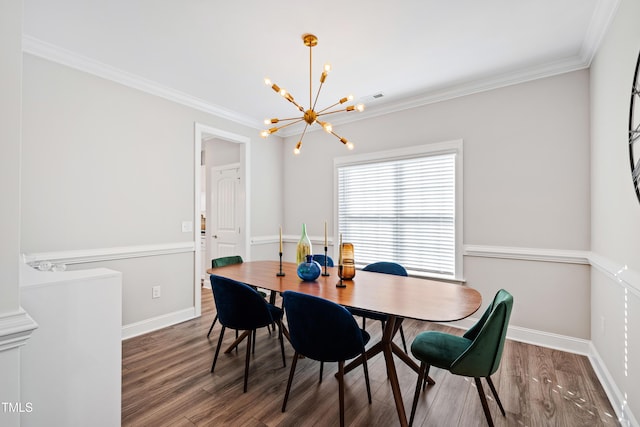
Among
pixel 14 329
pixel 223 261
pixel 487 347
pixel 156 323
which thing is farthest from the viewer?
pixel 156 323

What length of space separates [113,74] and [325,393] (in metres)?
3.46

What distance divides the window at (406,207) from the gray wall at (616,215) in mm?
1160

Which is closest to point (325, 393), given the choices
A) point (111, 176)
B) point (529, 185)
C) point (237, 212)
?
point (529, 185)

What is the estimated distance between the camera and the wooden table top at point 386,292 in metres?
1.66

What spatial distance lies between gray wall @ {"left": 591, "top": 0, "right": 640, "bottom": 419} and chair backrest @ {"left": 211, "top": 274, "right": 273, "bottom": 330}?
225cm

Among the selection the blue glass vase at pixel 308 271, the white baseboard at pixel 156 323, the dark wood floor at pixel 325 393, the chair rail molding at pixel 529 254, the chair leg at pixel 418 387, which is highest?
the chair rail molding at pixel 529 254

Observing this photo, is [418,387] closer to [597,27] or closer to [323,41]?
[323,41]

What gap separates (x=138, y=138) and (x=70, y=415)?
2.59 meters

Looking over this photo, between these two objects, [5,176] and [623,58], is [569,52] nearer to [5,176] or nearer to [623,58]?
[623,58]

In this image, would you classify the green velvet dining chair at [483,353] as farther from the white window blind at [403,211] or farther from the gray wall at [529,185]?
the white window blind at [403,211]

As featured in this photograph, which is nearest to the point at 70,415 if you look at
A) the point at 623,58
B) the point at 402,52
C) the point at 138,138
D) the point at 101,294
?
the point at 101,294

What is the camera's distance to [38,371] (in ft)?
4.55

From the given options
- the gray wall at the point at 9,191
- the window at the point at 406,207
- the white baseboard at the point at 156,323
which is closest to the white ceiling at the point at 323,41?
the window at the point at 406,207

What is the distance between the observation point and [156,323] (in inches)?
131
